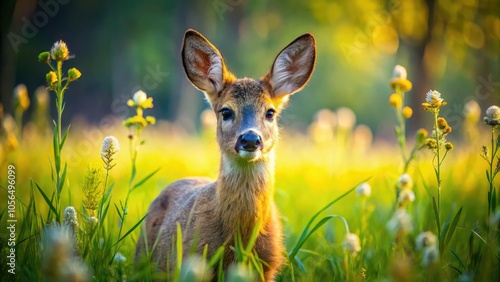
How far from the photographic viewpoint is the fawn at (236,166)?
3.75m

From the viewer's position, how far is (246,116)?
411 cm

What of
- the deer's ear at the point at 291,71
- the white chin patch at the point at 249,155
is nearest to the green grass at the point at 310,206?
the white chin patch at the point at 249,155

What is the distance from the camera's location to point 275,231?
3877 millimetres

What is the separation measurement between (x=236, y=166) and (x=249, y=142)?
34cm

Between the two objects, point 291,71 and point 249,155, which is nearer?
point 249,155

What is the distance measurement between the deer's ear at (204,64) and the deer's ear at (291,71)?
375 millimetres

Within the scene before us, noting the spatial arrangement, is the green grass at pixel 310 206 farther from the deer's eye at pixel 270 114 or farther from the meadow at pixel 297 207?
the deer's eye at pixel 270 114

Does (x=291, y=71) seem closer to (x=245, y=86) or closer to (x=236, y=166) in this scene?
(x=245, y=86)

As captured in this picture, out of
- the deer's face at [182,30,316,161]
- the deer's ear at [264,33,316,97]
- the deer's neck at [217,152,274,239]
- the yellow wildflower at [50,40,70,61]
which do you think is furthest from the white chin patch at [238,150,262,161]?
the yellow wildflower at [50,40,70,61]

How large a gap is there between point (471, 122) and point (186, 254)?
3210mm

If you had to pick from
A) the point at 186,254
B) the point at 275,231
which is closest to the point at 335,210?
the point at 275,231

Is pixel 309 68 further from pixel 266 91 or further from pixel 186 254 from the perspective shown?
pixel 186 254

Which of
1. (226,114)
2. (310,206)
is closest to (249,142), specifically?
(226,114)

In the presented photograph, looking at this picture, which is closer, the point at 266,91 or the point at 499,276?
the point at 499,276
